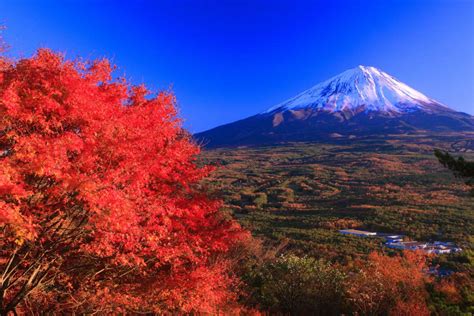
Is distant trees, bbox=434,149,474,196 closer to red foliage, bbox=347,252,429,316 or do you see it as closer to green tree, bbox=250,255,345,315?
red foliage, bbox=347,252,429,316

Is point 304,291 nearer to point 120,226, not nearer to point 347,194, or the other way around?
point 120,226

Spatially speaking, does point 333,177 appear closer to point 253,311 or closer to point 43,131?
point 253,311

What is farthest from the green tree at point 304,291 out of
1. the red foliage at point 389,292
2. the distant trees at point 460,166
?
the distant trees at point 460,166

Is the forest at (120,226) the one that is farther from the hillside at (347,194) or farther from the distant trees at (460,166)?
the hillside at (347,194)

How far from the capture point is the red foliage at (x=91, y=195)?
7336 millimetres

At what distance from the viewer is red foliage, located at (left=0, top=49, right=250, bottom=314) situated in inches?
289

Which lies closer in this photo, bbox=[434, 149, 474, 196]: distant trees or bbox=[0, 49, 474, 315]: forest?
bbox=[0, 49, 474, 315]: forest

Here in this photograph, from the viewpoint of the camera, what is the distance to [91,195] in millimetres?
7000

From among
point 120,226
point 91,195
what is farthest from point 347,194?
point 91,195

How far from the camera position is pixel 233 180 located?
88375 mm

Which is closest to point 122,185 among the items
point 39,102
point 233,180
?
point 39,102

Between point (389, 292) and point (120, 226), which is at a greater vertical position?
point (120, 226)

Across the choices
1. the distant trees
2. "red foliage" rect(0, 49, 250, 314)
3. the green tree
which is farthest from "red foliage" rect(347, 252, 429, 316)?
"red foliage" rect(0, 49, 250, 314)

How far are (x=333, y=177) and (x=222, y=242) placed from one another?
78030 millimetres
